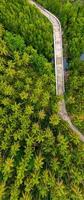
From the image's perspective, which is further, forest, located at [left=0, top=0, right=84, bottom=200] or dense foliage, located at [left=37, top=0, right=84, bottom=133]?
dense foliage, located at [left=37, top=0, right=84, bottom=133]

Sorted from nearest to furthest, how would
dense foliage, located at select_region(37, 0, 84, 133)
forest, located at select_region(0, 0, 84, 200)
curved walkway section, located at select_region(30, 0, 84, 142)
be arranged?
forest, located at select_region(0, 0, 84, 200) < curved walkway section, located at select_region(30, 0, 84, 142) < dense foliage, located at select_region(37, 0, 84, 133)

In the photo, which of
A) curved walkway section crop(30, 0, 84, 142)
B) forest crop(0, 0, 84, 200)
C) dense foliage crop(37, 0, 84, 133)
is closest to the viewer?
forest crop(0, 0, 84, 200)

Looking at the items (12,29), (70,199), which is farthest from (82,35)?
(70,199)

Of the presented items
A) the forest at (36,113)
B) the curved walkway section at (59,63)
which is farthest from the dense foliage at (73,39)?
the curved walkway section at (59,63)

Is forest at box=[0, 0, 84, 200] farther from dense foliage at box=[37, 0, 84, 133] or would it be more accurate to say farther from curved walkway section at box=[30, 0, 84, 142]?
curved walkway section at box=[30, 0, 84, 142]

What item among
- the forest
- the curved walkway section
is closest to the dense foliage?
the forest

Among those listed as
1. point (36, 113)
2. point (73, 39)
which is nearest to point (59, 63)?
point (73, 39)

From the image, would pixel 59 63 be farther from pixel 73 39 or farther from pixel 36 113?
pixel 36 113
